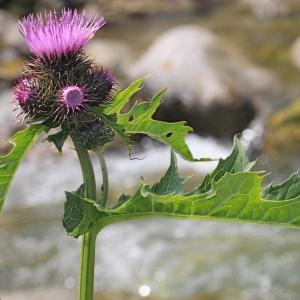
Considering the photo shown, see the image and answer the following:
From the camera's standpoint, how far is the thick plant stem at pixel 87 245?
6.27 feet

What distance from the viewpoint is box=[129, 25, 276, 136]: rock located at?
11.7m

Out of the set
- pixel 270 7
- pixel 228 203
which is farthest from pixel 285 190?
pixel 270 7

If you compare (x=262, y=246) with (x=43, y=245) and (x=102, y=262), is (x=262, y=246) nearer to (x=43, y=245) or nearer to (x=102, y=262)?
(x=102, y=262)

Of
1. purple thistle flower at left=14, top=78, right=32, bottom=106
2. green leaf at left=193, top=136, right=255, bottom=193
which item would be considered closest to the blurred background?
purple thistle flower at left=14, top=78, right=32, bottom=106

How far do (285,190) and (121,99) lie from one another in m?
0.46

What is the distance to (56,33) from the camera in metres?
1.94

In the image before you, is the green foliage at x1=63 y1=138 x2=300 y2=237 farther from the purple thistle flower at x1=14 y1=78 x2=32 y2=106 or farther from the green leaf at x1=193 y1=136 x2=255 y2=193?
the purple thistle flower at x1=14 y1=78 x2=32 y2=106

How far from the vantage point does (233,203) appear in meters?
1.73

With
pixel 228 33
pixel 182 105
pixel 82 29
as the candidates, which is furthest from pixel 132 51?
pixel 82 29

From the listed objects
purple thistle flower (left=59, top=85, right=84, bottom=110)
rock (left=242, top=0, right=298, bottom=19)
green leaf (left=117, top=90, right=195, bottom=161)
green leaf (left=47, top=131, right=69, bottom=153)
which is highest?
rock (left=242, top=0, right=298, bottom=19)

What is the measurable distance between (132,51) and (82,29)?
13086 millimetres

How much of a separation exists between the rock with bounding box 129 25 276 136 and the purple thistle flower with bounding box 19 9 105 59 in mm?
9690

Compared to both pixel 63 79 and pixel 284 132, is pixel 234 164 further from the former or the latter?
pixel 284 132

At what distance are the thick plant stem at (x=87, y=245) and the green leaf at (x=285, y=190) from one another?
0.41 meters
